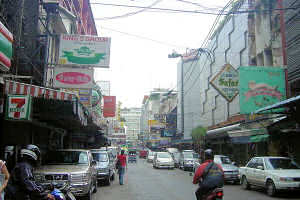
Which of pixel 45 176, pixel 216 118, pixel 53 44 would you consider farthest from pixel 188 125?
pixel 45 176

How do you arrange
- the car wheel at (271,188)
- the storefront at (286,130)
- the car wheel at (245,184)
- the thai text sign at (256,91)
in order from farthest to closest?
1. the thai text sign at (256,91)
2. the storefront at (286,130)
3. the car wheel at (245,184)
4. the car wheel at (271,188)

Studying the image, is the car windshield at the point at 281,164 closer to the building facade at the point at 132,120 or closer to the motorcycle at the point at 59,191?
the motorcycle at the point at 59,191

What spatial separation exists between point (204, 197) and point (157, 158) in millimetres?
26877

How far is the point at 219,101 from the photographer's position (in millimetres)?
36000

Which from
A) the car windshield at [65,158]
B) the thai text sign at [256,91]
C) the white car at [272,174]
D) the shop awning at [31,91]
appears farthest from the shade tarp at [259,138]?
the shop awning at [31,91]

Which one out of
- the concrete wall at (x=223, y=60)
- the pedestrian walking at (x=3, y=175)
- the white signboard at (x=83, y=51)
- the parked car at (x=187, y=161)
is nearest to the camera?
the pedestrian walking at (x=3, y=175)

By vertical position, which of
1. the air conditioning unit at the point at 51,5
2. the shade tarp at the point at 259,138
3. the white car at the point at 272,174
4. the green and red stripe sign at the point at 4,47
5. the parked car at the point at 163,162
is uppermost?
the air conditioning unit at the point at 51,5

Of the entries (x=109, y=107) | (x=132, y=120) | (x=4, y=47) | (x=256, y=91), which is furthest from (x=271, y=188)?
(x=132, y=120)

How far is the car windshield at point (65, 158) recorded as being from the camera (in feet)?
38.3

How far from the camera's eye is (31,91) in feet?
33.9

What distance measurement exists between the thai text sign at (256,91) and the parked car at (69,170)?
29.9 feet

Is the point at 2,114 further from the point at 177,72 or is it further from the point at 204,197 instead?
the point at 177,72

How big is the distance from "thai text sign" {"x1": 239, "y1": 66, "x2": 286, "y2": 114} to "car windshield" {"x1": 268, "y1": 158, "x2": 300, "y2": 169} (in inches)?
154

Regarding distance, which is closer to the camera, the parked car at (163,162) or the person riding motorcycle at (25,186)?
the person riding motorcycle at (25,186)
